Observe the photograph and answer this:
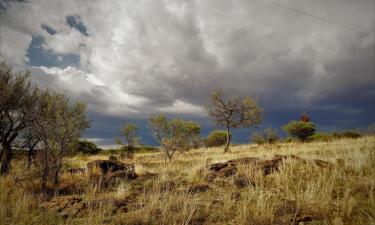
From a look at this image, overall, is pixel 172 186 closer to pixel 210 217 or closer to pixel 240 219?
pixel 210 217

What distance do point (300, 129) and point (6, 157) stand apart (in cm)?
4257

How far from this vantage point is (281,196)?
5500 mm

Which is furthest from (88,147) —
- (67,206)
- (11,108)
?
(67,206)

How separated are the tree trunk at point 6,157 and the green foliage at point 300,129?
136 ft

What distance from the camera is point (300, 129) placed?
1716 inches

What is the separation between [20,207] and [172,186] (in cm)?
388

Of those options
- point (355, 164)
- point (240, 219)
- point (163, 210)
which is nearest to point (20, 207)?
point (163, 210)

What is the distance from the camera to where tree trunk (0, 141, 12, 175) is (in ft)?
36.4

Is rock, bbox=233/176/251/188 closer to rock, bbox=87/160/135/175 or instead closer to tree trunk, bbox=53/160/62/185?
rock, bbox=87/160/135/175

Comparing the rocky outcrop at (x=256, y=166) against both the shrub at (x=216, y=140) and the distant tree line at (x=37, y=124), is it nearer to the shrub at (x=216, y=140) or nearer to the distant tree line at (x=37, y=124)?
the distant tree line at (x=37, y=124)

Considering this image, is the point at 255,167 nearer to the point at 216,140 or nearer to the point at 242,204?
the point at 242,204

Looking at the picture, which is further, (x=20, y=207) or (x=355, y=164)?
(x=355, y=164)

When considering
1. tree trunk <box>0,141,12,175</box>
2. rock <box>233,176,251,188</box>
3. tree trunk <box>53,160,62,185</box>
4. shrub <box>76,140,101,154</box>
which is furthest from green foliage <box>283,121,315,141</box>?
tree trunk <box>53,160,62,185</box>

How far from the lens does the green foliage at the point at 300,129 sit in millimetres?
43688
